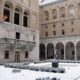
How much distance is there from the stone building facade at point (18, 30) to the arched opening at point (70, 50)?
12.7 metres

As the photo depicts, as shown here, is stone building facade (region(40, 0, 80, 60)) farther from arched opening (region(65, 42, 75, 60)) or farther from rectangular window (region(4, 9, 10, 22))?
rectangular window (region(4, 9, 10, 22))

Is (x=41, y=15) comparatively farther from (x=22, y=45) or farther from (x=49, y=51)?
(x=22, y=45)

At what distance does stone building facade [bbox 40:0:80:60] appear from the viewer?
157ft

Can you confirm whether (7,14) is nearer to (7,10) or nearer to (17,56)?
(7,10)

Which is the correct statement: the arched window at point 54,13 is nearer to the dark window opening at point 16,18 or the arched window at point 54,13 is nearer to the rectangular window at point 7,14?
the dark window opening at point 16,18

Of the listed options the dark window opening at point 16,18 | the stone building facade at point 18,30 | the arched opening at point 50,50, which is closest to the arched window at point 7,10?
the stone building facade at point 18,30

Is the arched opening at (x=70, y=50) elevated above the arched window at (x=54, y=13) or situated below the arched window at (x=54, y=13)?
below

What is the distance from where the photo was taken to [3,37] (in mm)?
32281

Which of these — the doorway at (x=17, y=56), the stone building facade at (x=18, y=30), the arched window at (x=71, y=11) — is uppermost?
the arched window at (x=71, y=11)

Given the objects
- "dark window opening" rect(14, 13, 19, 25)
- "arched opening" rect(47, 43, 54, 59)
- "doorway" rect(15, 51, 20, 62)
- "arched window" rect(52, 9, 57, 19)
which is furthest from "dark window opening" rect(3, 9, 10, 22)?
"arched opening" rect(47, 43, 54, 59)

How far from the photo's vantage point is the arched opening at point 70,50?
163ft

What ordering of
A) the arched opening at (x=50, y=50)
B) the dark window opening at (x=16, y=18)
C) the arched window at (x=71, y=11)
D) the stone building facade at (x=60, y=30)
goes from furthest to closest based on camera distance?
the arched opening at (x=50, y=50), the arched window at (x=71, y=11), the stone building facade at (x=60, y=30), the dark window opening at (x=16, y=18)

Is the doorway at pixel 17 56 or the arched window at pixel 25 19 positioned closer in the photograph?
the doorway at pixel 17 56

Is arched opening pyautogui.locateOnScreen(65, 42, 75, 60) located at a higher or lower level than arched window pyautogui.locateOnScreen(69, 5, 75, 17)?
lower
